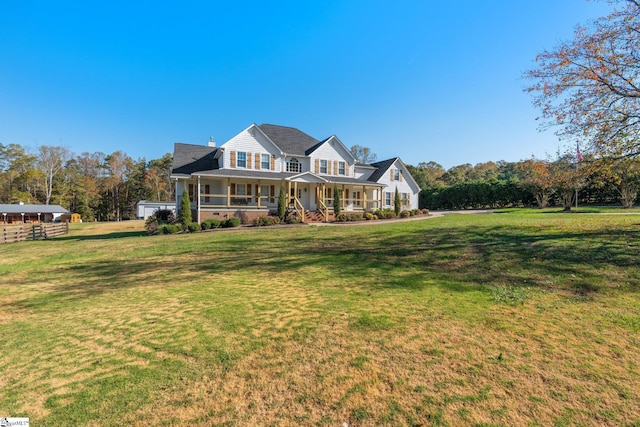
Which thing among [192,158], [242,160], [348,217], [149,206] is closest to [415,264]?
[348,217]

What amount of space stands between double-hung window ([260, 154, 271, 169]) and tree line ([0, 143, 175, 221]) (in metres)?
49.6

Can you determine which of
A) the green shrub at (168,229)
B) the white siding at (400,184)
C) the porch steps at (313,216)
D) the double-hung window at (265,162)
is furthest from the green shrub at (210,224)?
the white siding at (400,184)

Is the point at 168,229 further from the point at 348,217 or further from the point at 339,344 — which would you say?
the point at 339,344

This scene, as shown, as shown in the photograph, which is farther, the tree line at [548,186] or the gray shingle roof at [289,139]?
the gray shingle roof at [289,139]

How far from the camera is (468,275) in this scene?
714cm

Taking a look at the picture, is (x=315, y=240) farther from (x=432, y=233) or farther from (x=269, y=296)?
(x=269, y=296)

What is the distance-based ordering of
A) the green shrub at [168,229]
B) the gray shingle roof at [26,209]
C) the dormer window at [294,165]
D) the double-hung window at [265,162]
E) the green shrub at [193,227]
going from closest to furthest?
the green shrub at [168,229] < the green shrub at [193,227] < the double-hung window at [265,162] < the dormer window at [294,165] < the gray shingle roof at [26,209]

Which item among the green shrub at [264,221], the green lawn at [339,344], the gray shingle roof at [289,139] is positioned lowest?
the green lawn at [339,344]

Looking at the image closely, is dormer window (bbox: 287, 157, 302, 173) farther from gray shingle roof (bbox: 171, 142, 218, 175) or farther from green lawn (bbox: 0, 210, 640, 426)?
green lawn (bbox: 0, 210, 640, 426)

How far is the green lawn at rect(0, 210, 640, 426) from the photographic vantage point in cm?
282

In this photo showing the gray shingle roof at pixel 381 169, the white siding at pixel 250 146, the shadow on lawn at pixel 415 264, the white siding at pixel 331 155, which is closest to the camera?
the shadow on lawn at pixel 415 264

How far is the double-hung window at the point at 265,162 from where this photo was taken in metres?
26.9

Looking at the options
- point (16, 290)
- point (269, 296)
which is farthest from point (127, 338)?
point (16, 290)

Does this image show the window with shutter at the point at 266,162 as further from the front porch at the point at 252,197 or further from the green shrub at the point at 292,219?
the green shrub at the point at 292,219
